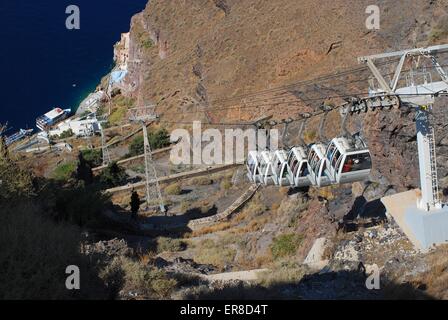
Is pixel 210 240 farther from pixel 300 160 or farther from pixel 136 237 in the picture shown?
pixel 300 160

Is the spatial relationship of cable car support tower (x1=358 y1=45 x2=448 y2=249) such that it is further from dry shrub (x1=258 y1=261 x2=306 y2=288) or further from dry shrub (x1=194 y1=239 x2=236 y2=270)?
dry shrub (x1=194 y1=239 x2=236 y2=270)

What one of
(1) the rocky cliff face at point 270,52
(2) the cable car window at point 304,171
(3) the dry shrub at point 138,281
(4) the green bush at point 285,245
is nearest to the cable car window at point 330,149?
(2) the cable car window at point 304,171

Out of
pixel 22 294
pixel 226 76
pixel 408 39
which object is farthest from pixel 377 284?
pixel 226 76

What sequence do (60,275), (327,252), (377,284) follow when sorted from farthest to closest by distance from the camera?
(327,252)
(377,284)
(60,275)

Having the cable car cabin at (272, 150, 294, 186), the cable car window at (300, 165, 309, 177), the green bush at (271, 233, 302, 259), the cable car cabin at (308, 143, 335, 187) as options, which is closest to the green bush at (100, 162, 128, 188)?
the green bush at (271, 233, 302, 259)

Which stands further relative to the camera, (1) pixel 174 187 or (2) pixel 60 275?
(1) pixel 174 187

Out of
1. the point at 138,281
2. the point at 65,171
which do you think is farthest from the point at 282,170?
the point at 65,171
